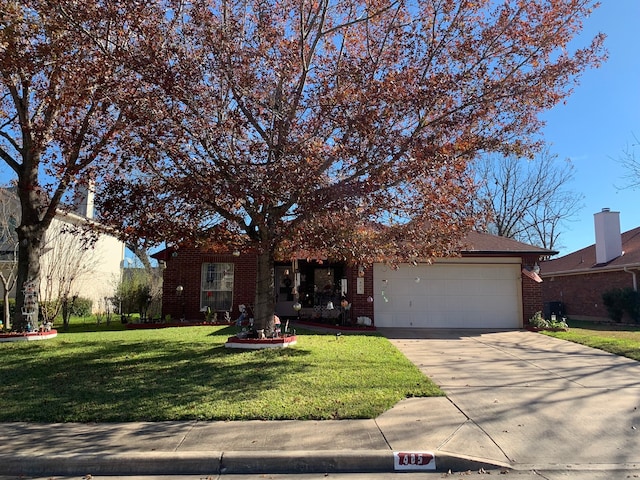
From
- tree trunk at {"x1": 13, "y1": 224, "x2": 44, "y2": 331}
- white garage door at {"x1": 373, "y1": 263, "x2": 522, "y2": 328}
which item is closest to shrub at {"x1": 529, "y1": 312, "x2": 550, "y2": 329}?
white garage door at {"x1": 373, "y1": 263, "x2": 522, "y2": 328}

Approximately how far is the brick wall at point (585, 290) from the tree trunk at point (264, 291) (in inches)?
664

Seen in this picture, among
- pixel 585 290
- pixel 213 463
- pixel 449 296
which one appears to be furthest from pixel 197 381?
pixel 585 290

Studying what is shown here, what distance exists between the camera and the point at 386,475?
463cm

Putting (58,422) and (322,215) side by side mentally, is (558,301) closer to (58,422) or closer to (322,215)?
(322,215)

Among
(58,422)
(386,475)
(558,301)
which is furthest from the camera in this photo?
(558,301)

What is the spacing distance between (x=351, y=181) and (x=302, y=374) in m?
3.42

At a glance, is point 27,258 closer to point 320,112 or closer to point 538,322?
point 320,112

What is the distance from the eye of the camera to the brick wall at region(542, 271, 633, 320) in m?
20.6

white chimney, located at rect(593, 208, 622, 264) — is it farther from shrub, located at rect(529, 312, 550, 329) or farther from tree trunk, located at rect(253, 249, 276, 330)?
tree trunk, located at rect(253, 249, 276, 330)

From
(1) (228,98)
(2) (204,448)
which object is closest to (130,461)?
(2) (204,448)

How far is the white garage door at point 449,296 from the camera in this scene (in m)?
15.8

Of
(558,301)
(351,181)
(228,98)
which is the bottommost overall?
(558,301)

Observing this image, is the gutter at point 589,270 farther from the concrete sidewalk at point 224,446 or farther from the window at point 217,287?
the concrete sidewalk at point 224,446

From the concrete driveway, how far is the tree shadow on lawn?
9.60 ft
